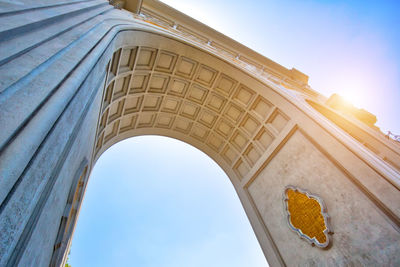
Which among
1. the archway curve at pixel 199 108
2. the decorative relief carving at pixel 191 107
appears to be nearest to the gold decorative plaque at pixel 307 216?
the archway curve at pixel 199 108

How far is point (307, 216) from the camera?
19.6ft

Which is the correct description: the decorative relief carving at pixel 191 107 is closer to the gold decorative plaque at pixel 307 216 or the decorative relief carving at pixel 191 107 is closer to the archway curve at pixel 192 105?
the archway curve at pixel 192 105

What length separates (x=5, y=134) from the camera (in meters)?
1.34

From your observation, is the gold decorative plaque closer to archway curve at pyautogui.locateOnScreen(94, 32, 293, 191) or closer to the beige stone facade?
the beige stone facade

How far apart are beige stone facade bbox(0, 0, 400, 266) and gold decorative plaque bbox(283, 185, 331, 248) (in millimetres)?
202

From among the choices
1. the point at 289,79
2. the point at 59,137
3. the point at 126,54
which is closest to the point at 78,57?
the point at 59,137

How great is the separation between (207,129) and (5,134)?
863 centimetres

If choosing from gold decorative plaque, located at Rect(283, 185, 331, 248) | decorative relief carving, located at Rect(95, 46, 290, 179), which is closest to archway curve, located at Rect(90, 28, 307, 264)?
decorative relief carving, located at Rect(95, 46, 290, 179)

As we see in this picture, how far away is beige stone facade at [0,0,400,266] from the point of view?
166cm

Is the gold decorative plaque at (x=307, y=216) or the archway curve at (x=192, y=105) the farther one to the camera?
the archway curve at (x=192, y=105)

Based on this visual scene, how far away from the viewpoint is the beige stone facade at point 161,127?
166cm

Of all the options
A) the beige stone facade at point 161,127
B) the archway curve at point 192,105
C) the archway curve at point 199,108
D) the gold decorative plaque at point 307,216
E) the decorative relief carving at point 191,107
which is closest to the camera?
the beige stone facade at point 161,127

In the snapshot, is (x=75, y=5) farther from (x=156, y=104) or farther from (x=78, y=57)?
(x=156, y=104)

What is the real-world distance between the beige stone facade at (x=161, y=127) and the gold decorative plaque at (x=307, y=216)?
0.20 m
